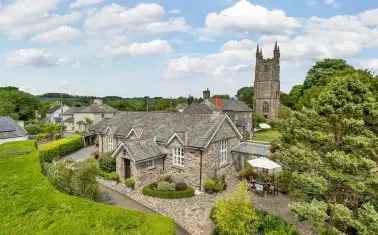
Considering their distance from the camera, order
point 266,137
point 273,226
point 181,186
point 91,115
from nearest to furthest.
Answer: point 273,226 → point 181,186 → point 266,137 → point 91,115

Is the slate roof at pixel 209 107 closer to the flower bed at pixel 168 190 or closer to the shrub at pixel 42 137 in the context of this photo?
the shrub at pixel 42 137

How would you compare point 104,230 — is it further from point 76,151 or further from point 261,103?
point 261,103

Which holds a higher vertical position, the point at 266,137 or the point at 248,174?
the point at 266,137

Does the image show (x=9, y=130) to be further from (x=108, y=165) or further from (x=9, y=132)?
(x=108, y=165)

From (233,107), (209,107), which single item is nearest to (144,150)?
(209,107)

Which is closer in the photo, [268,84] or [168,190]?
[168,190]

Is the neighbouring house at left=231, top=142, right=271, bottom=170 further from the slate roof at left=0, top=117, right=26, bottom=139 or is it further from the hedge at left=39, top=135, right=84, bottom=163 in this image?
the slate roof at left=0, top=117, right=26, bottom=139

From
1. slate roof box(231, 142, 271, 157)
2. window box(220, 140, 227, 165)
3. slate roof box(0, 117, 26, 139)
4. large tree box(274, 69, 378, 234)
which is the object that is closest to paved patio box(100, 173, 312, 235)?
large tree box(274, 69, 378, 234)
